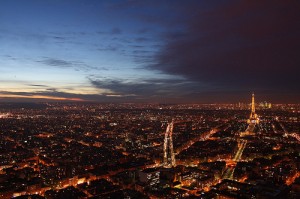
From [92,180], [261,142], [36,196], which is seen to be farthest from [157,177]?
[261,142]

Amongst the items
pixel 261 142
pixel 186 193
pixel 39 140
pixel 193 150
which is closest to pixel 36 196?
pixel 186 193

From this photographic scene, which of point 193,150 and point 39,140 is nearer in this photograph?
point 193,150

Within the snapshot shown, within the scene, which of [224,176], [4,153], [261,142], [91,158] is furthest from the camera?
[261,142]

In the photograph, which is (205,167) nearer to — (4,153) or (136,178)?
(136,178)

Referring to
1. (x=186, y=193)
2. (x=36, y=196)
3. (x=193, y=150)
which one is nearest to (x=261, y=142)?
(x=193, y=150)

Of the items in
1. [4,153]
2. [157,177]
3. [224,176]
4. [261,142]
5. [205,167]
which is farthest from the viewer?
[261,142]

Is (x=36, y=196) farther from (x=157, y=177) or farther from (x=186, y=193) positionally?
(x=186, y=193)

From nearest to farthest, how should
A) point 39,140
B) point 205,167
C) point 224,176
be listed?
point 224,176
point 205,167
point 39,140

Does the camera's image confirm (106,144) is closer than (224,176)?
No

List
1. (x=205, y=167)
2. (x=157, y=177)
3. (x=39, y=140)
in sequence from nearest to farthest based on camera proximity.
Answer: (x=157, y=177) → (x=205, y=167) → (x=39, y=140)
